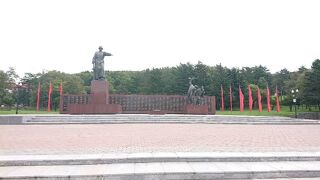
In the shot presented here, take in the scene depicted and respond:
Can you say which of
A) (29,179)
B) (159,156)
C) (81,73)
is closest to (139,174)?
(159,156)

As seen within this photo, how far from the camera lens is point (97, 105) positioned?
2312cm

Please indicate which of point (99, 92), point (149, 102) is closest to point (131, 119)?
point (99, 92)

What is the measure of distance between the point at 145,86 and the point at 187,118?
1585 inches

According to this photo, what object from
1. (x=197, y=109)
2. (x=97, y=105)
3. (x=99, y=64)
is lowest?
(x=197, y=109)

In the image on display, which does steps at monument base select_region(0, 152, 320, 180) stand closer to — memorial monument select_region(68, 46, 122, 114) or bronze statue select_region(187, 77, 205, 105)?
memorial monument select_region(68, 46, 122, 114)

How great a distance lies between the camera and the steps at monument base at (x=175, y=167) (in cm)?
529

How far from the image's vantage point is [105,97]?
919 inches

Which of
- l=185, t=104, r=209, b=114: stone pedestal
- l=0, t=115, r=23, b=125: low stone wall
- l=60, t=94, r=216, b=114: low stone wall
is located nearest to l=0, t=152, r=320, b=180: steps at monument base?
l=0, t=115, r=23, b=125: low stone wall

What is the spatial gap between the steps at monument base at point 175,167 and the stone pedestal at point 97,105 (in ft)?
55.1

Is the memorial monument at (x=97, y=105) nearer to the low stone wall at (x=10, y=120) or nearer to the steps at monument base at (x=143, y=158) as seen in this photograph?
the low stone wall at (x=10, y=120)

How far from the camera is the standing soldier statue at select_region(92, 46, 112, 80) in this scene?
2373cm

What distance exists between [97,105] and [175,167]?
18064 millimetres

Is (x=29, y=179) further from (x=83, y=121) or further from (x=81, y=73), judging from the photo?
(x=81, y=73)

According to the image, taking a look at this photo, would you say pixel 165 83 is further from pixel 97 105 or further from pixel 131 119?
pixel 131 119
